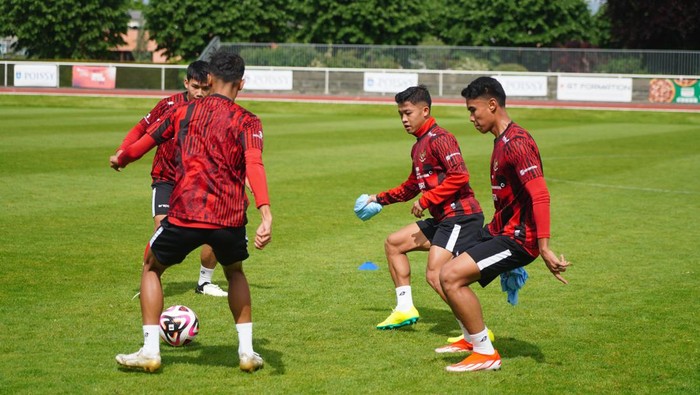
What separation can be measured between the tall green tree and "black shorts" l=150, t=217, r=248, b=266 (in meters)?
59.9

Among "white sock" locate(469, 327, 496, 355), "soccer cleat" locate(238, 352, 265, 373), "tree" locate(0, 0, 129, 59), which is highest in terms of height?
"tree" locate(0, 0, 129, 59)

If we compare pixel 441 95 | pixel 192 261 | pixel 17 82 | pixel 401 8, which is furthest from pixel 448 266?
pixel 401 8

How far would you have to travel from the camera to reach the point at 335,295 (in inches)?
382

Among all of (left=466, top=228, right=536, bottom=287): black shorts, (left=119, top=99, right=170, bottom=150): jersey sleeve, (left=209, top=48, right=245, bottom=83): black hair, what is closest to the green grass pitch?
(left=466, top=228, right=536, bottom=287): black shorts

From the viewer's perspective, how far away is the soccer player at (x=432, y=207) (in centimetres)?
808

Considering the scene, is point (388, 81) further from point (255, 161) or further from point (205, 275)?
point (255, 161)

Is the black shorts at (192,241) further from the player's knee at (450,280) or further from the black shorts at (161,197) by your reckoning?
the black shorts at (161,197)

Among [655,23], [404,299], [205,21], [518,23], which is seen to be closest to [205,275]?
[404,299]

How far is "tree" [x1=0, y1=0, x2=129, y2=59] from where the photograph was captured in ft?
220

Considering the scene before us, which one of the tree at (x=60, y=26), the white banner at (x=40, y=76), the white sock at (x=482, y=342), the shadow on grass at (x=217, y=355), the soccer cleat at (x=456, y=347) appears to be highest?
the tree at (x=60, y=26)

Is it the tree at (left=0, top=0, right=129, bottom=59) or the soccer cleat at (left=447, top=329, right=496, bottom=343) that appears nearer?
the soccer cleat at (left=447, top=329, right=496, bottom=343)

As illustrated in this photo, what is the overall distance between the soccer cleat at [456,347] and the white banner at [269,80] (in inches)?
1546

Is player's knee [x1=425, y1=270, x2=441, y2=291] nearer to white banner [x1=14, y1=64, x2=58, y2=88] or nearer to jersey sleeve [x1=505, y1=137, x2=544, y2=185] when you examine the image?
jersey sleeve [x1=505, y1=137, x2=544, y2=185]

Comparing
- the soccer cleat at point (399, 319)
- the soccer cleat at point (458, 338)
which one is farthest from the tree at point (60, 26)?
the soccer cleat at point (458, 338)
